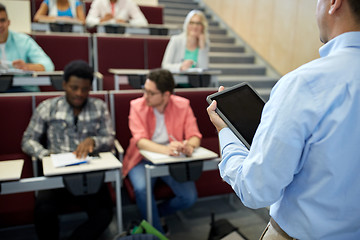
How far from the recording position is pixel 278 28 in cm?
440

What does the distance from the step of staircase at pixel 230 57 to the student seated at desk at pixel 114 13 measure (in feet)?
3.69

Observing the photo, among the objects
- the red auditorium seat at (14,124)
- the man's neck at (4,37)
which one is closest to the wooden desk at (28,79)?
the man's neck at (4,37)

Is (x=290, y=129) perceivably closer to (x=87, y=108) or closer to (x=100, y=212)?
(x=100, y=212)

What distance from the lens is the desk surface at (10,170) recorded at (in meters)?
1.40

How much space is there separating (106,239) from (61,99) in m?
0.88

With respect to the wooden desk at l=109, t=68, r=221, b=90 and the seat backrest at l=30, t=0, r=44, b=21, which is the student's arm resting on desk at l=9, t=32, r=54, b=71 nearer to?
the wooden desk at l=109, t=68, r=221, b=90

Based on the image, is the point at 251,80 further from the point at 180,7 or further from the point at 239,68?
the point at 180,7

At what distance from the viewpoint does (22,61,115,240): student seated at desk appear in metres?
1.75

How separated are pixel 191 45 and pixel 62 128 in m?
1.81

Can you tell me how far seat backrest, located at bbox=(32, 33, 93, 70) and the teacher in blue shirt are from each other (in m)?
3.04

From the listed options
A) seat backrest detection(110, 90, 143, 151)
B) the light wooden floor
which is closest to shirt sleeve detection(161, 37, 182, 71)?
seat backrest detection(110, 90, 143, 151)

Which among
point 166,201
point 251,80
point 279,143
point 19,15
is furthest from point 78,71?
point 251,80

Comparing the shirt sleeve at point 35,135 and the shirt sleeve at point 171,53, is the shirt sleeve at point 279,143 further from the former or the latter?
the shirt sleeve at point 171,53

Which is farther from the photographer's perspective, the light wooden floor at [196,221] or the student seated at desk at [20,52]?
the student seated at desk at [20,52]
